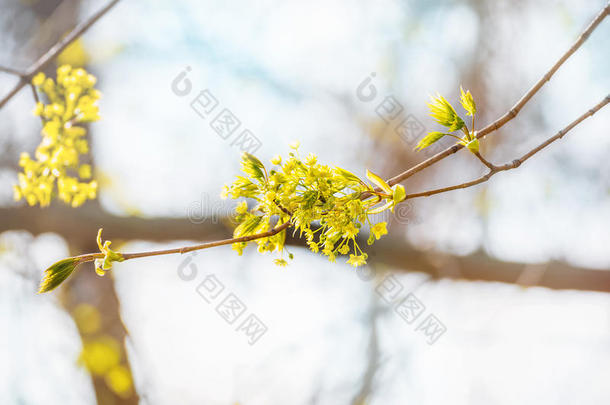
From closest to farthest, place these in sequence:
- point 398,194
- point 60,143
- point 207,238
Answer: point 398,194 < point 60,143 < point 207,238

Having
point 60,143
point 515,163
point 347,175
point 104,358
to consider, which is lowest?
point 515,163

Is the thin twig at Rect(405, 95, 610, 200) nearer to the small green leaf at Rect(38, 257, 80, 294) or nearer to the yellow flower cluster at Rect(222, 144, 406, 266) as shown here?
the yellow flower cluster at Rect(222, 144, 406, 266)

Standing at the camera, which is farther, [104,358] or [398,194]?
[104,358]

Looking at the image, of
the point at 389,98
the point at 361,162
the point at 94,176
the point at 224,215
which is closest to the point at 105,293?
the point at 94,176

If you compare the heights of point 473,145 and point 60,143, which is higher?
point 60,143

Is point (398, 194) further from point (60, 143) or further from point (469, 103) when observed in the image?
point (60, 143)

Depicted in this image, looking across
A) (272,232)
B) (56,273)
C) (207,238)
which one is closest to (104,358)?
(207,238)

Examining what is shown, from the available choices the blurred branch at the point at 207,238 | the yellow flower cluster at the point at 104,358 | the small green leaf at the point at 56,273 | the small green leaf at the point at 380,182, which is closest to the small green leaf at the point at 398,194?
the small green leaf at the point at 380,182
